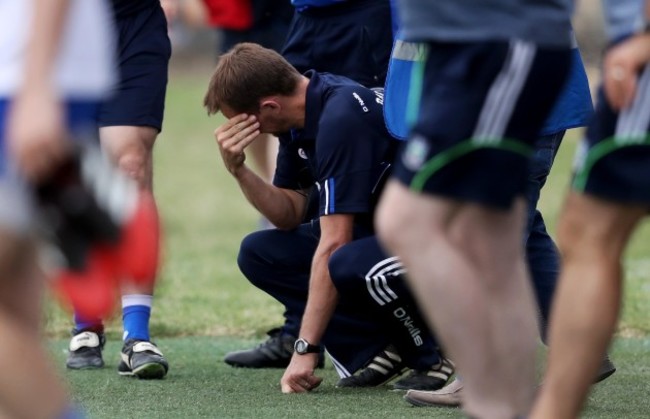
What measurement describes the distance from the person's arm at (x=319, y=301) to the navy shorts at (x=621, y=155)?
5.15ft

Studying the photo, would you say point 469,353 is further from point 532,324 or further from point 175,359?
point 175,359

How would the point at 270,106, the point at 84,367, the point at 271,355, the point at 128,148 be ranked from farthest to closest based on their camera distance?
the point at 271,355 → the point at 84,367 → the point at 128,148 → the point at 270,106

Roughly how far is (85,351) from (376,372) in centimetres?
115

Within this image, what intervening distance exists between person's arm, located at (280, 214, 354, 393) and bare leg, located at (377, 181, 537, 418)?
1318 mm

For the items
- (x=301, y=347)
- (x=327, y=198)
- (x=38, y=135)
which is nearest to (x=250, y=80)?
(x=327, y=198)

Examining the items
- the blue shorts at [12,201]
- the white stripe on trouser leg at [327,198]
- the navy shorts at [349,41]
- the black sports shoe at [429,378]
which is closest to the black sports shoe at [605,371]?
the black sports shoe at [429,378]

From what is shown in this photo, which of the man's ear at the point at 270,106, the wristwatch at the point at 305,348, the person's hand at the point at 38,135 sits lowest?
the wristwatch at the point at 305,348

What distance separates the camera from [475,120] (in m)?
3.12

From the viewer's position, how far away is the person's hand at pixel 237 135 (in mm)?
4887

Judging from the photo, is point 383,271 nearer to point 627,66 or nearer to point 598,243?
point 598,243

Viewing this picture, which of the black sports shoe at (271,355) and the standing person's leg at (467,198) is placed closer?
the standing person's leg at (467,198)

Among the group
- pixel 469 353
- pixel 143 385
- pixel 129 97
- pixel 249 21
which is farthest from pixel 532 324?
pixel 249 21

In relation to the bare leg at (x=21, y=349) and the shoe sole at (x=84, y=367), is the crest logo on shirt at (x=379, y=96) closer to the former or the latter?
the shoe sole at (x=84, y=367)

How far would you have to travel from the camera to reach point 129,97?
5.22 m
